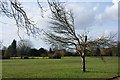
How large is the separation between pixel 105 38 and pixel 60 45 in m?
5.17

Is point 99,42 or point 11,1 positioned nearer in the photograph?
point 11,1

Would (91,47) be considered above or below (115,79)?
above

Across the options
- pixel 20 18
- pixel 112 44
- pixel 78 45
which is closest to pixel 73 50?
pixel 78 45

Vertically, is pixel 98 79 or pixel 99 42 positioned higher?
pixel 99 42

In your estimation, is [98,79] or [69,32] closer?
[98,79]

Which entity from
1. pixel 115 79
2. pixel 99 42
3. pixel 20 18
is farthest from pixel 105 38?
pixel 20 18

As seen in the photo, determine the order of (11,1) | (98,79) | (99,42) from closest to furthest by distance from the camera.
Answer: (11,1), (98,79), (99,42)

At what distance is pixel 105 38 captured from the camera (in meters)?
22.2

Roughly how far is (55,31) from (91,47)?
4560 millimetres

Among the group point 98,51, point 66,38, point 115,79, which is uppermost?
point 66,38

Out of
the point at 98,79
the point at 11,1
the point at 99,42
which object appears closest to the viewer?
the point at 11,1

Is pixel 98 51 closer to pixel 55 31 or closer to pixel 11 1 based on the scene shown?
pixel 55 31

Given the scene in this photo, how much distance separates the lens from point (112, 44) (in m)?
22.5

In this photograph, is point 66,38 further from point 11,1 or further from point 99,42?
point 11,1
